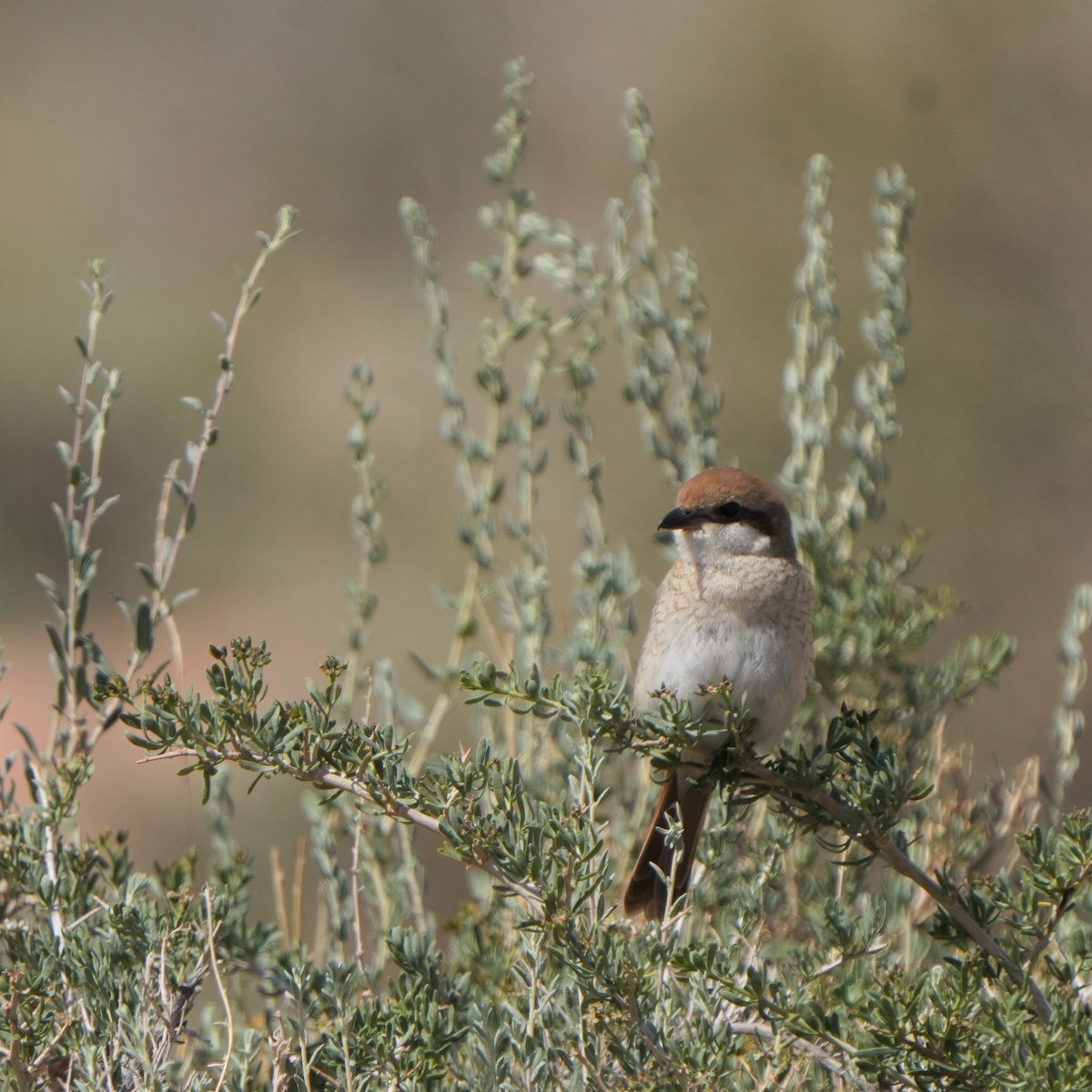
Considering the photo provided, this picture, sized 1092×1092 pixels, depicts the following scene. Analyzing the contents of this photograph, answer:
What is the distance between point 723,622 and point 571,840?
1.22m

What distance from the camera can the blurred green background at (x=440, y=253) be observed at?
723 centimetres

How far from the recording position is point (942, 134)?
7.24 metres

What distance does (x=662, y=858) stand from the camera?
3.05m

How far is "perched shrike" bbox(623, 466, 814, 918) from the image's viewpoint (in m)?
2.97

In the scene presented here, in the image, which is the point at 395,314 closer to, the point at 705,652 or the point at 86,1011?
the point at 705,652

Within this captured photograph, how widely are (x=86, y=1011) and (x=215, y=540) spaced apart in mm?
8817

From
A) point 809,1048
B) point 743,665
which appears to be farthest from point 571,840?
point 743,665

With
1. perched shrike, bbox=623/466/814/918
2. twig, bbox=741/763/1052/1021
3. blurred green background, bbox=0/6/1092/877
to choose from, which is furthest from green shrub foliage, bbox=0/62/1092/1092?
blurred green background, bbox=0/6/1092/877

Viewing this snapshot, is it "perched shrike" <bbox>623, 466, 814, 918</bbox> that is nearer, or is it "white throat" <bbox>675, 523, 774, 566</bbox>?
"perched shrike" <bbox>623, 466, 814, 918</bbox>

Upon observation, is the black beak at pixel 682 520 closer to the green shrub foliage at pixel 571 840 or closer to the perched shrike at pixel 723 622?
the perched shrike at pixel 723 622

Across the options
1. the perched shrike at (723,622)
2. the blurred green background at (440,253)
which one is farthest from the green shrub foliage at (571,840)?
the blurred green background at (440,253)

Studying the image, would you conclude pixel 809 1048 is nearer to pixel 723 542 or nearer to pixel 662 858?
pixel 662 858

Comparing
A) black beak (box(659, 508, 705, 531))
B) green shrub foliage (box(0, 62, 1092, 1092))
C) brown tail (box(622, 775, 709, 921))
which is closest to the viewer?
green shrub foliage (box(0, 62, 1092, 1092))

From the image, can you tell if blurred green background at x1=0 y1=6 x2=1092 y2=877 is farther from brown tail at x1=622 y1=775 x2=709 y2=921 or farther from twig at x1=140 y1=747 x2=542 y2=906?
twig at x1=140 y1=747 x2=542 y2=906
